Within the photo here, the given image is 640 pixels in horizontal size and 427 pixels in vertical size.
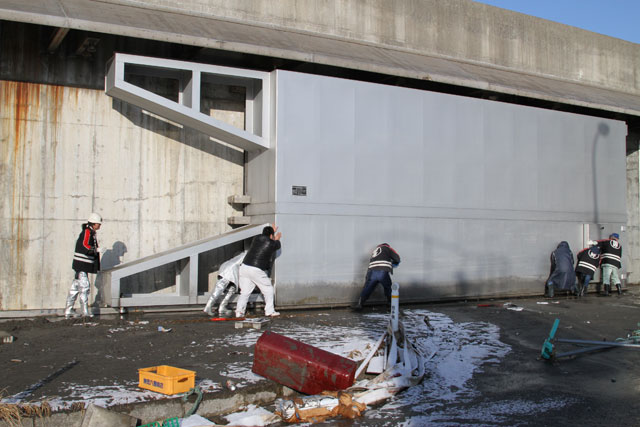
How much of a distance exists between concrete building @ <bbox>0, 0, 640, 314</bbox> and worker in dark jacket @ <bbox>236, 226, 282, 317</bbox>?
0.90 m

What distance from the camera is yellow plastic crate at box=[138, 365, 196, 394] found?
567 cm

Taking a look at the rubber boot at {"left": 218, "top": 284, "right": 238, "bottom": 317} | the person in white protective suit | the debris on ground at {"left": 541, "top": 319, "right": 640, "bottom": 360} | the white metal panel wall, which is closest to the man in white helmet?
the person in white protective suit

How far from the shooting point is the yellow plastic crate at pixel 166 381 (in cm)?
567

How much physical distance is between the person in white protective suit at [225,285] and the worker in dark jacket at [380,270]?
2634mm

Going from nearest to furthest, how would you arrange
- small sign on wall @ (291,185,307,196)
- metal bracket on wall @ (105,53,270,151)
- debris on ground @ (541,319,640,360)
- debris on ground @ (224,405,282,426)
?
debris on ground @ (224,405,282,426)
debris on ground @ (541,319,640,360)
metal bracket on wall @ (105,53,270,151)
small sign on wall @ (291,185,307,196)

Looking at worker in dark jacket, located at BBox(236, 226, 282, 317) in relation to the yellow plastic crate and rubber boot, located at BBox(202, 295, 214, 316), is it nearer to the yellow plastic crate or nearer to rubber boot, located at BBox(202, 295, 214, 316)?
rubber boot, located at BBox(202, 295, 214, 316)

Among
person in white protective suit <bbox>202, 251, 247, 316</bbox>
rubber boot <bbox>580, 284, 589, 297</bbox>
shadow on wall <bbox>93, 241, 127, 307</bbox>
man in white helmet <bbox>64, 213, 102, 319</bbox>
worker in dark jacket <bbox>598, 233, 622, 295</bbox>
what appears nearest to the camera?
man in white helmet <bbox>64, 213, 102, 319</bbox>

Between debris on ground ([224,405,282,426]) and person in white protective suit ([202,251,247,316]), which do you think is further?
person in white protective suit ([202,251,247,316])

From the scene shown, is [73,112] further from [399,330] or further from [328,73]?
[399,330]

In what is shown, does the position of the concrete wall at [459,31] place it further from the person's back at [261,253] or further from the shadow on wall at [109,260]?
the person's back at [261,253]

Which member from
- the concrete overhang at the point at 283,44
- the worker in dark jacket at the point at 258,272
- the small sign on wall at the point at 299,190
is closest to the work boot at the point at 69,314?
the worker in dark jacket at the point at 258,272

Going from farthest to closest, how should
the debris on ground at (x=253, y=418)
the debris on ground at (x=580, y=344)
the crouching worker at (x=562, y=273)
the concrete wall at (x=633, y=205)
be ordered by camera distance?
the concrete wall at (x=633, y=205) → the crouching worker at (x=562, y=273) → the debris on ground at (x=580, y=344) → the debris on ground at (x=253, y=418)

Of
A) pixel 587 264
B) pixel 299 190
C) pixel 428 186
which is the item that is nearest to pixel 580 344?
pixel 428 186

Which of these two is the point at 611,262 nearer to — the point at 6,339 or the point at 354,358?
the point at 354,358
